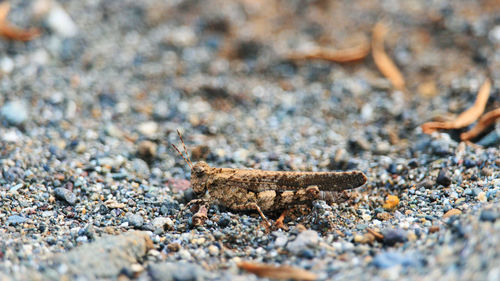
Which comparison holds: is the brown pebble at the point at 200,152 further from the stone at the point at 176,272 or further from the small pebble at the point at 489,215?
the small pebble at the point at 489,215

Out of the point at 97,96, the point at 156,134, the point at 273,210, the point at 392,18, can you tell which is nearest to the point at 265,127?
the point at 156,134

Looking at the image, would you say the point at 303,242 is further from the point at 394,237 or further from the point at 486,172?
the point at 486,172

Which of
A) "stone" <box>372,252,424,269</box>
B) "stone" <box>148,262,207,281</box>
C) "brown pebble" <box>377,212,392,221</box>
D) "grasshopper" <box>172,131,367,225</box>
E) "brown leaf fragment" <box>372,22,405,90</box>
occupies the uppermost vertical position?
"brown leaf fragment" <box>372,22,405,90</box>

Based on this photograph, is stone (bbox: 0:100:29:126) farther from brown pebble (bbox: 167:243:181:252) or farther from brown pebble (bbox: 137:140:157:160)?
brown pebble (bbox: 167:243:181:252)

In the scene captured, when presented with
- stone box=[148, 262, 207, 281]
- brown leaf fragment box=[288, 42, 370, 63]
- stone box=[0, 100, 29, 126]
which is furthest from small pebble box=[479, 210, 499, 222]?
stone box=[0, 100, 29, 126]

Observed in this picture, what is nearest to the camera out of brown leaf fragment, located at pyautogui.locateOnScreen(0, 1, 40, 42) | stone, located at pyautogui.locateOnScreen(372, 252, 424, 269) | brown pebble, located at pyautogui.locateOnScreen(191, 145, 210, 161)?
stone, located at pyautogui.locateOnScreen(372, 252, 424, 269)

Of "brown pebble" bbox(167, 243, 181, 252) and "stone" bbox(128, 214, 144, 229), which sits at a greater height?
"stone" bbox(128, 214, 144, 229)

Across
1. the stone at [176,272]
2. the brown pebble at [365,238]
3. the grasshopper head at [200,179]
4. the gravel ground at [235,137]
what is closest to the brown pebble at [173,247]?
the gravel ground at [235,137]

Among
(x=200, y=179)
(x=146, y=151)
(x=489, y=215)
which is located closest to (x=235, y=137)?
(x=146, y=151)
